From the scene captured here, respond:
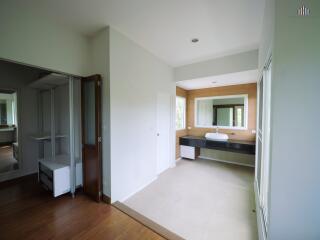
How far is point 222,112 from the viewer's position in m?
4.54

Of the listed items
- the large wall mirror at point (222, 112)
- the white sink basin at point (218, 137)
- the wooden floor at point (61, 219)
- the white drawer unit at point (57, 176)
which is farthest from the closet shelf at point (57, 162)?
the large wall mirror at point (222, 112)

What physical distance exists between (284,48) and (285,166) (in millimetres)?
838

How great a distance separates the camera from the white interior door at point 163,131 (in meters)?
3.54

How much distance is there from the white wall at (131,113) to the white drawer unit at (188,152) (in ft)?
5.48

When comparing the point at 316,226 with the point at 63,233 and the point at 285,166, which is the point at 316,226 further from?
the point at 63,233

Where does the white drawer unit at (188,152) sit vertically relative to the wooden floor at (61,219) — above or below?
above

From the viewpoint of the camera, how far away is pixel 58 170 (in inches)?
92.0

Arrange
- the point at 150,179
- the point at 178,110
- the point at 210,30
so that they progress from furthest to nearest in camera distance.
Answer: the point at 178,110 → the point at 150,179 → the point at 210,30

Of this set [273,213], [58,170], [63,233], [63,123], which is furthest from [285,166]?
[63,123]

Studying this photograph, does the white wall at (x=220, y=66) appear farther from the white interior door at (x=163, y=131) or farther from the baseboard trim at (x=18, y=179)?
the baseboard trim at (x=18, y=179)

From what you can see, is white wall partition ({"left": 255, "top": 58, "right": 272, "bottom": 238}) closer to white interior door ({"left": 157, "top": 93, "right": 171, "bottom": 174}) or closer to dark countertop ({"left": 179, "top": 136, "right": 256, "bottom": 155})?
dark countertop ({"left": 179, "top": 136, "right": 256, "bottom": 155})

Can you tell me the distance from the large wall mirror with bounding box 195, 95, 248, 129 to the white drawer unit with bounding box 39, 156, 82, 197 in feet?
12.7

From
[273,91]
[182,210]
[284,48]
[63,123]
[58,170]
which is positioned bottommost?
[182,210]

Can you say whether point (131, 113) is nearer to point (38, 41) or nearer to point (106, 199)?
point (106, 199)
